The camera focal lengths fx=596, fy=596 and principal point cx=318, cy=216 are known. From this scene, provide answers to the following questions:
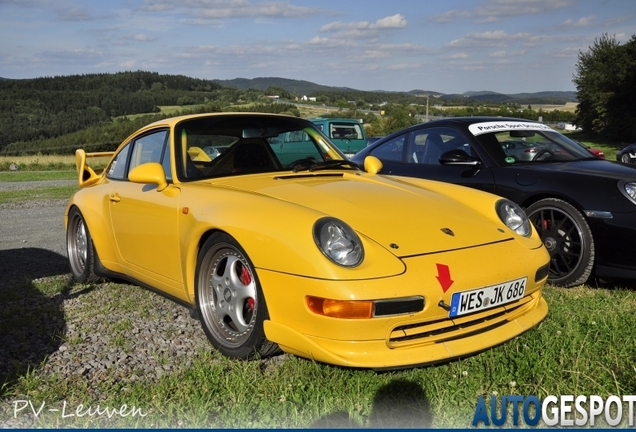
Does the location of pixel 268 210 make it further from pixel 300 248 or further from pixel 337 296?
pixel 337 296

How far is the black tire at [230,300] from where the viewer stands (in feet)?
9.75

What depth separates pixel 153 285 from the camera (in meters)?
4.02

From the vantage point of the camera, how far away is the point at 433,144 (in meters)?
5.89

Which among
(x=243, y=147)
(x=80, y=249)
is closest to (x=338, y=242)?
(x=243, y=147)

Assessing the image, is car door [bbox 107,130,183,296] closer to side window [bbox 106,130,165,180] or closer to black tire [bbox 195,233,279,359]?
side window [bbox 106,130,165,180]

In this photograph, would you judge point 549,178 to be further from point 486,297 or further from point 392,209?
point 486,297

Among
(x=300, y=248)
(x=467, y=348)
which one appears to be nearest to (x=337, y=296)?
(x=300, y=248)

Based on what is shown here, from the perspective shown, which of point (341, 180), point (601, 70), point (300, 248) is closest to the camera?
point (300, 248)

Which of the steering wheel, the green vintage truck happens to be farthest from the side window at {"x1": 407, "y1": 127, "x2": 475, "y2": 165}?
the green vintage truck

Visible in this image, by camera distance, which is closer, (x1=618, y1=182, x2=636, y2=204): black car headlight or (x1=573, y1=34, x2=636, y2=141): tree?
(x1=618, y1=182, x2=636, y2=204): black car headlight

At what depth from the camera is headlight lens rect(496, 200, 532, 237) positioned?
11.5 feet

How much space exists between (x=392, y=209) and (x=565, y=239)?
1.97 m

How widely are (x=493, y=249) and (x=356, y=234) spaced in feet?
2.53

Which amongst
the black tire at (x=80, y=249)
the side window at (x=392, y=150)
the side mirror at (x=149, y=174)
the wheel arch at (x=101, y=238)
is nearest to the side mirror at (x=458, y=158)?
the side window at (x=392, y=150)
